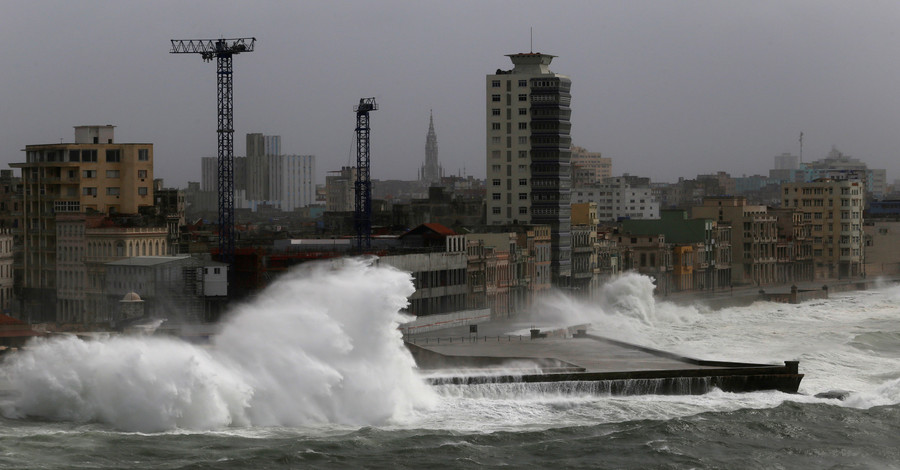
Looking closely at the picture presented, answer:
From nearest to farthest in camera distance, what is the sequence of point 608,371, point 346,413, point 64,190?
point 346,413
point 608,371
point 64,190

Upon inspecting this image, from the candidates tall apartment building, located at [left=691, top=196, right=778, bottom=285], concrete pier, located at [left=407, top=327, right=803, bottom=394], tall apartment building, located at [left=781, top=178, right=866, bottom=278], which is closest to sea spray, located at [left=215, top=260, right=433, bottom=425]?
concrete pier, located at [left=407, top=327, right=803, bottom=394]

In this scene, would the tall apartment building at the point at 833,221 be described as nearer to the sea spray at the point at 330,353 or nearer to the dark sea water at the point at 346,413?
the dark sea water at the point at 346,413

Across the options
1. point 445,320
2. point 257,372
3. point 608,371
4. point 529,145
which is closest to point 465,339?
point 445,320

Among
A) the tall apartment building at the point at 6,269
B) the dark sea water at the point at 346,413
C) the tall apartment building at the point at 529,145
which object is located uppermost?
the tall apartment building at the point at 529,145

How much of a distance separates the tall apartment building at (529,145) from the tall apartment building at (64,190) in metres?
39.8

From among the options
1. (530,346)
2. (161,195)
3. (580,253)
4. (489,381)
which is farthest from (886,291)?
(489,381)

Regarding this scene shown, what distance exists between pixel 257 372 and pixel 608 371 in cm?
1752

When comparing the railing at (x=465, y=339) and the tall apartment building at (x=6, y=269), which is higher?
the tall apartment building at (x=6, y=269)

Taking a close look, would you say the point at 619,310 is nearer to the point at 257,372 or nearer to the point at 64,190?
the point at 64,190

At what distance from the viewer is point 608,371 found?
7238 centimetres

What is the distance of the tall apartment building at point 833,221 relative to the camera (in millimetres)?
184875

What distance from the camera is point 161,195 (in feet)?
476

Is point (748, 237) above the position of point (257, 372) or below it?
above

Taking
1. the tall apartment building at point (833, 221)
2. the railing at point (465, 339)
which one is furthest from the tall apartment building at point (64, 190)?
the tall apartment building at point (833, 221)
